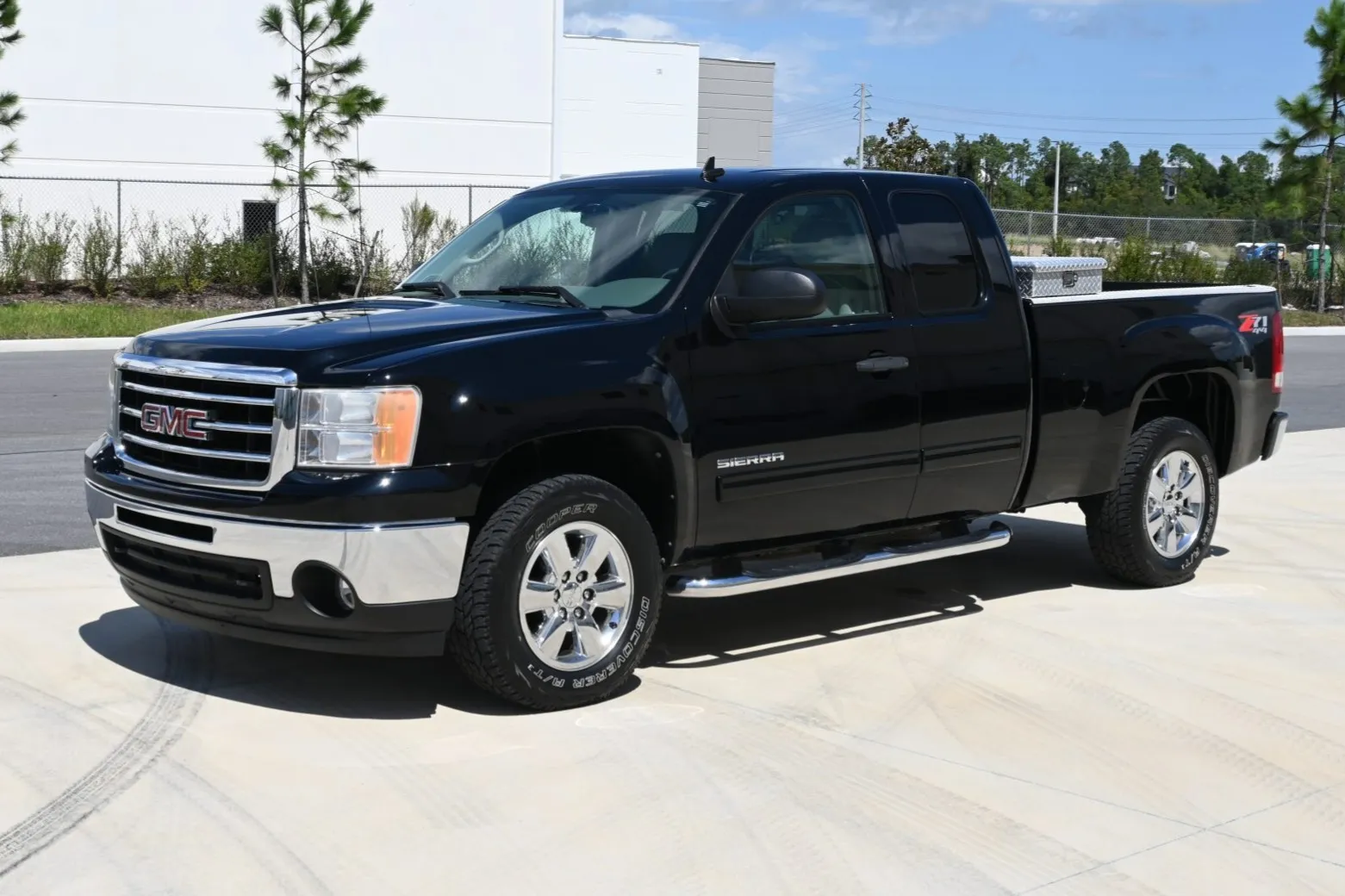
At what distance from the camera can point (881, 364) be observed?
6.74 metres

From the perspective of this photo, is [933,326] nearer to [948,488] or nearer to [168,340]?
[948,488]

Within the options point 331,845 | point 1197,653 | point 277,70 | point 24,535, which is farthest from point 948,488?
point 277,70

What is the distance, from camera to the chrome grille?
5461 millimetres

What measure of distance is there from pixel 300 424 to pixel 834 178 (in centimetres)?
268

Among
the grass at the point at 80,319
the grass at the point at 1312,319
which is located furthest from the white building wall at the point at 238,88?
the grass at the point at 1312,319

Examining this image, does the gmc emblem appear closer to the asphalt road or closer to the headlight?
the headlight

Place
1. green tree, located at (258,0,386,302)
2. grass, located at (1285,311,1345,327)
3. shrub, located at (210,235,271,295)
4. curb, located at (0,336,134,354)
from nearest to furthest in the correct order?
curb, located at (0,336,134,354) < green tree, located at (258,0,386,302) < shrub, located at (210,235,271,295) < grass, located at (1285,311,1345,327)

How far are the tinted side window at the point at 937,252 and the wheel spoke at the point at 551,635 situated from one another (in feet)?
7.38

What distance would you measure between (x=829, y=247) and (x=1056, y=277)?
5.08 ft

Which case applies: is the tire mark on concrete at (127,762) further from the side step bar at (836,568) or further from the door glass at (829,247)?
the door glass at (829,247)

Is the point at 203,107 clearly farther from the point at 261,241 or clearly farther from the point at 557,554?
the point at 557,554

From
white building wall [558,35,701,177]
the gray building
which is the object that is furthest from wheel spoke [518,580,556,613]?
the gray building

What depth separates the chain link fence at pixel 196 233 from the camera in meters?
30.1

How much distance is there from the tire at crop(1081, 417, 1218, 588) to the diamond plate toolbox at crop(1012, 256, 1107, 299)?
2.55 feet
